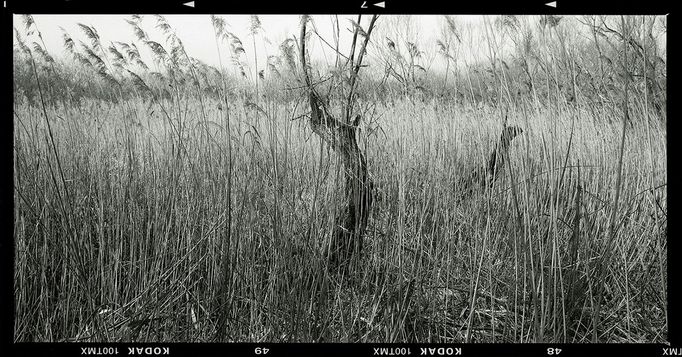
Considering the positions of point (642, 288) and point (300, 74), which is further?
point (300, 74)

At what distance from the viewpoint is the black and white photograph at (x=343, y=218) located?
114 centimetres

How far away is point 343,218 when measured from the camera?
4.54 ft

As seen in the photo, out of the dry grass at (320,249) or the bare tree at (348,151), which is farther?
the bare tree at (348,151)

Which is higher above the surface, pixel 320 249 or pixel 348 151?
pixel 348 151

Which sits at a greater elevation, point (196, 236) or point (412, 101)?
point (412, 101)

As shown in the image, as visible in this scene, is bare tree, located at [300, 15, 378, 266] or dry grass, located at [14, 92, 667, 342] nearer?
dry grass, located at [14, 92, 667, 342]

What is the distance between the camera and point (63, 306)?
1.25 meters

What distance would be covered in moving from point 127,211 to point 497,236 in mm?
1327

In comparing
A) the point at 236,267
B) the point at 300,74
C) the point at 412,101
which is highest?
the point at 300,74

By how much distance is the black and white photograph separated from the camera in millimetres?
1144
